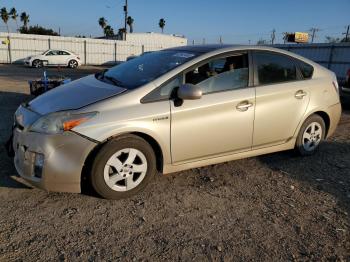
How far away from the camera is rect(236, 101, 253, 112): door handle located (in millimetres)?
4168

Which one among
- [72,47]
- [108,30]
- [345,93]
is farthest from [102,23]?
[345,93]

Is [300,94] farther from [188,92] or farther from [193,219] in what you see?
[193,219]

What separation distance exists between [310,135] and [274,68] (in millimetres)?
1200

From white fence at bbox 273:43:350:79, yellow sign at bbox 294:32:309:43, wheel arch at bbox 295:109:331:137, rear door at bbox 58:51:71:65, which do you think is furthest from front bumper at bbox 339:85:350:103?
yellow sign at bbox 294:32:309:43

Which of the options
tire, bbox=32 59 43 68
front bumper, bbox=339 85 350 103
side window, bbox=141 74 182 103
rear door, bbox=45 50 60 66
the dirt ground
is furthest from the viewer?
rear door, bbox=45 50 60 66

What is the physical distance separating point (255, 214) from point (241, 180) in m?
0.84

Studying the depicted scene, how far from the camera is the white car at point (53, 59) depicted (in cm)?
2667

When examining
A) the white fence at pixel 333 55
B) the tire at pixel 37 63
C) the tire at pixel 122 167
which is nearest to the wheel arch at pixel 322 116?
the tire at pixel 122 167

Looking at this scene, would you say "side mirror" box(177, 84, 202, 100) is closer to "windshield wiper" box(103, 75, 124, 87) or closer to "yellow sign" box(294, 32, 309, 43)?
"windshield wiper" box(103, 75, 124, 87)

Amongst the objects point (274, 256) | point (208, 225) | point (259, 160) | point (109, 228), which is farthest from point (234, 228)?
point (259, 160)

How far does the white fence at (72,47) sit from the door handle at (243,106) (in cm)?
3087

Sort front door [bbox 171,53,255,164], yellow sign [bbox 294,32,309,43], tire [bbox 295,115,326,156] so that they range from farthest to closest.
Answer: yellow sign [bbox 294,32,309,43] → tire [bbox 295,115,326,156] → front door [bbox 171,53,255,164]

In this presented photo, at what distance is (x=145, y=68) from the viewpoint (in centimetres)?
432

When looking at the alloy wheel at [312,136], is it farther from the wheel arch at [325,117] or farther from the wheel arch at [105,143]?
the wheel arch at [105,143]
